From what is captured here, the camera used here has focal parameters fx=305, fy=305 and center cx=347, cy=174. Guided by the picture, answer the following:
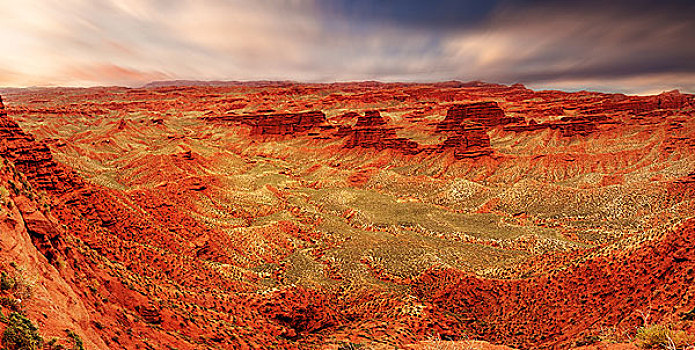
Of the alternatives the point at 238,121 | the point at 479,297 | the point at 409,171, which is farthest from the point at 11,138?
the point at 238,121

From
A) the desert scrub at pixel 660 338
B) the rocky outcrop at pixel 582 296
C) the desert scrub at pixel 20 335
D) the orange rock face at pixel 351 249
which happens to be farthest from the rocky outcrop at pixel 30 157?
the desert scrub at pixel 660 338

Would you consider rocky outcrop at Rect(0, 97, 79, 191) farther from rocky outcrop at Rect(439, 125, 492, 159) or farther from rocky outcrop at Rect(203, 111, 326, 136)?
rocky outcrop at Rect(203, 111, 326, 136)

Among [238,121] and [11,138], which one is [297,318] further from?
[238,121]

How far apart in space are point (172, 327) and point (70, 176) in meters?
14.2

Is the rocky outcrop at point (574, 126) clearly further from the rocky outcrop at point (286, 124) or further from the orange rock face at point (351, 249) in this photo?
the rocky outcrop at point (286, 124)

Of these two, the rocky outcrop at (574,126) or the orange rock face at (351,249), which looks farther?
the rocky outcrop at (574,126)

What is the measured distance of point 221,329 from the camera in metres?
12.3

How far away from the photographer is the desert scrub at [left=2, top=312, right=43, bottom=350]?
4.78 metres

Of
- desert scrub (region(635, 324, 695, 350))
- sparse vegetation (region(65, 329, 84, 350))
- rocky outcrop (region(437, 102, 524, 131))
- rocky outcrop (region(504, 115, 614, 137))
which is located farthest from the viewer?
rocky outcrop (region(437, 102, 524, 131))

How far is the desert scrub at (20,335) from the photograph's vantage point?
15.7 ft

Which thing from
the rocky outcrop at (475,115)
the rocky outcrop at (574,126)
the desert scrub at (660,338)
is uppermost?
the rocky outcrop at (475,115)

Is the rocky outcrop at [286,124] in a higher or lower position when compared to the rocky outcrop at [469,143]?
higher

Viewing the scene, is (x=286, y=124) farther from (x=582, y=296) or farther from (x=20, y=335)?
(x=20, y=335)

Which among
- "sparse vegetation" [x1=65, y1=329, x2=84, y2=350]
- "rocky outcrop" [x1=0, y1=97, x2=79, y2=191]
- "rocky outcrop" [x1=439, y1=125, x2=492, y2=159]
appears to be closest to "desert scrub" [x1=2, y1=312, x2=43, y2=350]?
"sparse vegetation" [x1=65, y1=329, x2=84, y2=350]
